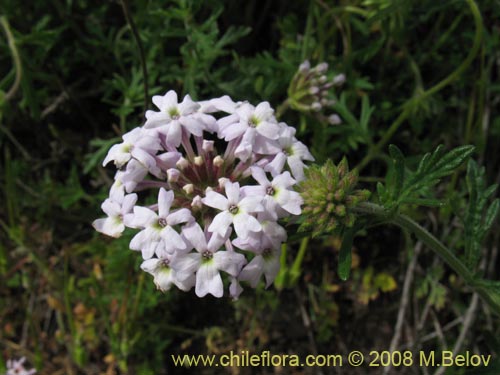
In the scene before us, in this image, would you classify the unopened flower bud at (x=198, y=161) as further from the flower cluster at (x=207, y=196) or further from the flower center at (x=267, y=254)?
the flower center at (x=267, y=254)

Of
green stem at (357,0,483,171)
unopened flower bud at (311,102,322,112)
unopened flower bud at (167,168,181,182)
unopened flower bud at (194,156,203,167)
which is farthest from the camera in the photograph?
unopened flower bud at (311,102,322,112)

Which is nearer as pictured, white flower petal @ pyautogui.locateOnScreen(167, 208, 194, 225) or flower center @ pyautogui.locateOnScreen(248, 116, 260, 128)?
white flower petal @ pyautogui.locateOnScreen(167, 208, 194, 225)

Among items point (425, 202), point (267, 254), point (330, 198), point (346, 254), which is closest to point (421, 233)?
point (425, 202)

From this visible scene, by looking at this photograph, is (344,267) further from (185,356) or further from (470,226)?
(185,356)

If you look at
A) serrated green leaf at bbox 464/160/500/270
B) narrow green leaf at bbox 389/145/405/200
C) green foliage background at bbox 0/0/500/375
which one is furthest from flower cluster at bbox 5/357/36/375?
serrated green leaf at bbox 464/160/500/270

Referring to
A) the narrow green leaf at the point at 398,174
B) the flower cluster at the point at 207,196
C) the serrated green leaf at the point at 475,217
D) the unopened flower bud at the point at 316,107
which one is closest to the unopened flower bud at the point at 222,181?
the flower cluster at the point at 207,196

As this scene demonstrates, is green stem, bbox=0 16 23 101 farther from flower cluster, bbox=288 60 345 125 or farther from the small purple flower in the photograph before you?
the small purple flower
